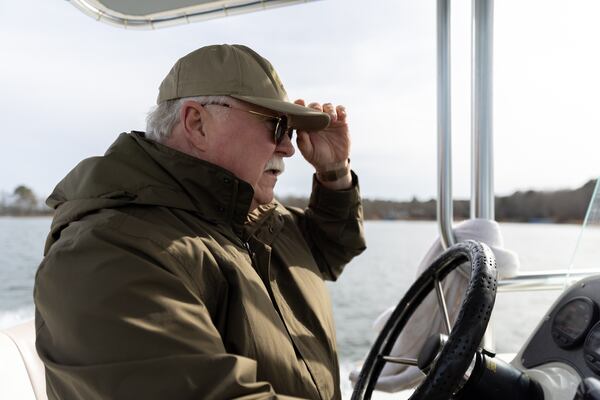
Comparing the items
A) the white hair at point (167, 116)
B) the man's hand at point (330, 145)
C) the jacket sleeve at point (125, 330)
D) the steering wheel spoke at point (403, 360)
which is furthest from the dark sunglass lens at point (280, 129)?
the steering wheel spoke at point (403, 360)

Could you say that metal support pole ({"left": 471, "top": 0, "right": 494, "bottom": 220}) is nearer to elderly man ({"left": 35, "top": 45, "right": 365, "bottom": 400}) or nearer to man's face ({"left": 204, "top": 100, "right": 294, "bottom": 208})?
elderly man ({"left": 35, "top": 45, "right": 365, "bottom": 400})

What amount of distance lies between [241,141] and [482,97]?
2.70 feet

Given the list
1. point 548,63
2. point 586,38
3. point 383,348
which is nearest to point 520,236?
point 548,63

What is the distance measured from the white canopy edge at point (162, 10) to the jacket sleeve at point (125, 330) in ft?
3.06

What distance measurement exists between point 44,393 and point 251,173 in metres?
0.65

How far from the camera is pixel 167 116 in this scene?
1111 mm

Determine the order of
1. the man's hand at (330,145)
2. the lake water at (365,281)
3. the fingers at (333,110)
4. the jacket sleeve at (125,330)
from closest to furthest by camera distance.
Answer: the jacket sleeve at (125,330)
the fingers at (333,110)
the man's hand at (330,145)
the lake water at (365,281)

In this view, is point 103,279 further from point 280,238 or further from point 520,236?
point 520,236

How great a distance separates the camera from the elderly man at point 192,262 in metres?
0.76

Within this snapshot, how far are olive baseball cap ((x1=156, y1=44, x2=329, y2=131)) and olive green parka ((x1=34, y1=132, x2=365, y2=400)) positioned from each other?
143 mm

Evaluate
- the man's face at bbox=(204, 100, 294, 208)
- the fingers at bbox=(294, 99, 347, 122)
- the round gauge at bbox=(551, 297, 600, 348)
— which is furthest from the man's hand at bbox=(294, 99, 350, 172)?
the round gauge at bbox=(551, 297, 600, 348)

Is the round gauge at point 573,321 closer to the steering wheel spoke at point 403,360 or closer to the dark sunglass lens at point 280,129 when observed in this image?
the steering wheel spoke at point 403,360

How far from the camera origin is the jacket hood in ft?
3.07

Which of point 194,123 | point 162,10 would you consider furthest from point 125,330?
point 162,10
